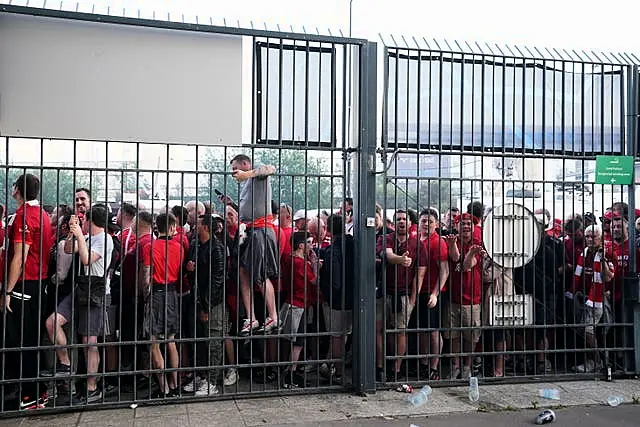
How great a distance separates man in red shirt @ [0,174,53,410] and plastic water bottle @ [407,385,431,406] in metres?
3.21

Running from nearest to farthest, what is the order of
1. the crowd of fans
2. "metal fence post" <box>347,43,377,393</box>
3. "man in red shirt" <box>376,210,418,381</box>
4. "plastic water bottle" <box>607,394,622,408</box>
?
the crowd of fans
"plastic water bottle" <box>607,394,622,408</box>
"metal fence post" <box>347,43,377,393</box>
"man in red shirt" <box>376,210,418,381</box>

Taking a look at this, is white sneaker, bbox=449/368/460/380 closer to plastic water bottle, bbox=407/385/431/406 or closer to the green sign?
plastic water bottle, bbox=407/385/431/406

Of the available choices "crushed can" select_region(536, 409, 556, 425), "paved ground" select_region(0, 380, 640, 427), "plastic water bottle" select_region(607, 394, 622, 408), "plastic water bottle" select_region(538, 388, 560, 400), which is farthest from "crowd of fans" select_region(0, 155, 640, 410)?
"crushed can" select_region(536, 409, 556, 425)

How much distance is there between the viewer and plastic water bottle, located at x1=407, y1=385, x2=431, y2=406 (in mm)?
5787

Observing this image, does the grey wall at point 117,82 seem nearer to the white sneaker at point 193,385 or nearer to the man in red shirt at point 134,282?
the man in red shirt at point 134,282

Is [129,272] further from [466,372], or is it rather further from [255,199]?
[466,372]

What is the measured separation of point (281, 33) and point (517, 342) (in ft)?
13.2

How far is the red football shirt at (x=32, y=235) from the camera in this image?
17.7 ft

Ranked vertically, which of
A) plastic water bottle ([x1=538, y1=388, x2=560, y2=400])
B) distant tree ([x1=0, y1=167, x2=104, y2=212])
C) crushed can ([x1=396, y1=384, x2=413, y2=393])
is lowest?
plastic water bottle ([x1=538, y1=388, x2=560, y2=400])

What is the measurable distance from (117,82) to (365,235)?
103 inches

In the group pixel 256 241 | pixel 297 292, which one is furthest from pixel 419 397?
pixel 256 241

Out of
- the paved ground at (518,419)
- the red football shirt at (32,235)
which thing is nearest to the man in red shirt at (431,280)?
the paved ground at (518,419)

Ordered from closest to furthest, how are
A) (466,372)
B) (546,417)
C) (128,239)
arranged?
(546,417) → (128,239) → (466,372)

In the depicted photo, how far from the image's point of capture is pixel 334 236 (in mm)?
6293
